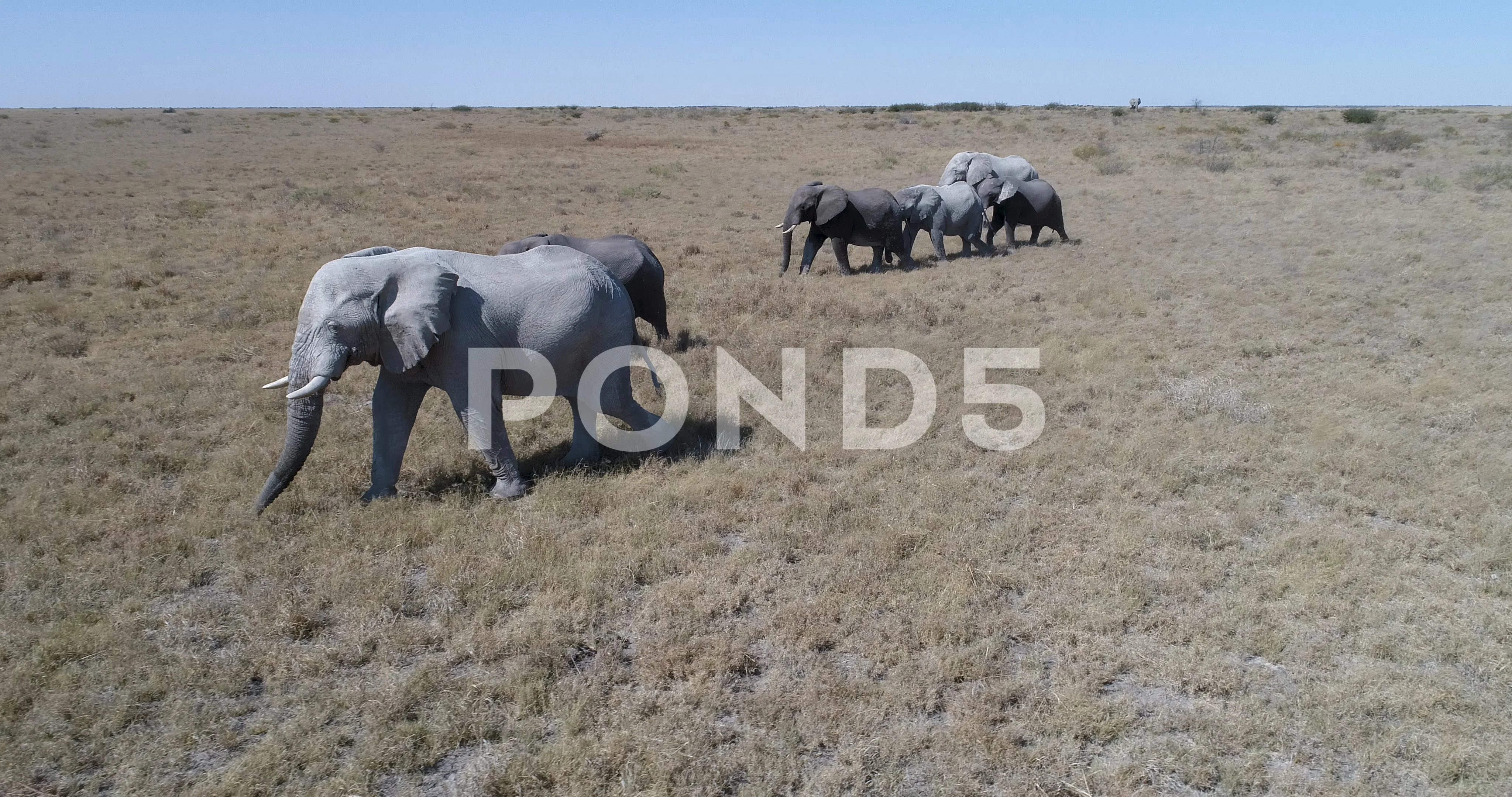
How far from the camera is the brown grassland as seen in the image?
3.76 metres

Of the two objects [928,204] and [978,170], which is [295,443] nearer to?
[928,204]

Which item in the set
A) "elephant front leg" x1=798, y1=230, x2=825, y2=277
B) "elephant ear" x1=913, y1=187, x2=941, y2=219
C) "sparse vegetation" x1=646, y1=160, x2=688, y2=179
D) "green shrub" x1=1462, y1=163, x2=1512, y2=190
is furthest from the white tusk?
"green shrub" x1=1462, y1=163, x2=1512, y2=190

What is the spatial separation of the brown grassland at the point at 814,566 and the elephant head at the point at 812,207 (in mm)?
1694

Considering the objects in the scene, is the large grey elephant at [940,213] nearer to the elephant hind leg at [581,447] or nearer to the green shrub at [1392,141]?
the elephant hind leg at [581,447]

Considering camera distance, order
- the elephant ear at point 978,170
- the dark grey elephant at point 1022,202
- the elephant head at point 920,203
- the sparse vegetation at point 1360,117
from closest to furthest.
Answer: the elephant head at point 920,203, the dark grey elephant at point 1022,202, the elephant ear at point 978,170, the sparse vegetation at point 1360,117

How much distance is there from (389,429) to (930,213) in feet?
34.8

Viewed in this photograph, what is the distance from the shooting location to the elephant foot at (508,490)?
20.2 ft

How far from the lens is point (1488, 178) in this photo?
66.2 feet

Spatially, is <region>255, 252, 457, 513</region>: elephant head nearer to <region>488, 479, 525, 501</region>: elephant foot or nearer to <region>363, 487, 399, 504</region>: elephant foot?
<region>363, 487, 399, 504</region>: elephant foot

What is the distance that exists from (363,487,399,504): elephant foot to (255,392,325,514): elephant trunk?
0.49 m

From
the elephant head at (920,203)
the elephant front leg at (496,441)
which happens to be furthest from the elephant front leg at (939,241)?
the elephant front leg at (496,441)

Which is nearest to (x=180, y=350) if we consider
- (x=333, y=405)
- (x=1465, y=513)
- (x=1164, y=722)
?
(x=333, y=405)

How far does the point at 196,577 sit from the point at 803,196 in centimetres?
1040

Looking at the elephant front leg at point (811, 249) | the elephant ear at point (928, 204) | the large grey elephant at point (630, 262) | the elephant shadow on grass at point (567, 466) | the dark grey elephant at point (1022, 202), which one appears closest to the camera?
the elephant shadow on grass at point (567, 466)
